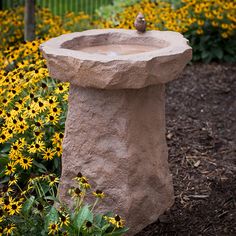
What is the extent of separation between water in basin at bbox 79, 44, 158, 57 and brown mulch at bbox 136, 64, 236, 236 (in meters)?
1.08

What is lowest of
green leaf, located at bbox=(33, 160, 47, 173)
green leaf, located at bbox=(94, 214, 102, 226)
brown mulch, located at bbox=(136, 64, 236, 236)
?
brown mulch, located at bbox=(136, 64, 236, 236)

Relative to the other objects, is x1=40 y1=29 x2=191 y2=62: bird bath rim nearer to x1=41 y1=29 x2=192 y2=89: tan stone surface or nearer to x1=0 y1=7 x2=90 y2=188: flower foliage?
x1=41 y1=29 x2=192 y2=89: tan stone surface

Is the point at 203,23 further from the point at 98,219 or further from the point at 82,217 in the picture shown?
the point at 82,217

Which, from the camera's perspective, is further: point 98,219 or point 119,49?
point 119,49

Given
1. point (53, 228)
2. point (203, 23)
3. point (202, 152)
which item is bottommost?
point (202, 152)

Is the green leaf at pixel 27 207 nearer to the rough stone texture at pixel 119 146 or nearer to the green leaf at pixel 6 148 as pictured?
the rough stone texture at pixel 119 146

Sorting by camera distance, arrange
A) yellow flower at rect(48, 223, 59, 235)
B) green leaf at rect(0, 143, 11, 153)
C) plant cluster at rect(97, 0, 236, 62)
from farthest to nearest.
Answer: plant cluster at rect(97, 0, 236, 62)
green leaf at rect(0, 143, 11, 153)
yellow flower at rect(48, 223, 59, 235)

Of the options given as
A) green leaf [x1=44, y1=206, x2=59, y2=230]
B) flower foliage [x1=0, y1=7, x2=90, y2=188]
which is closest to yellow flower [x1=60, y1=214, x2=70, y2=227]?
green leaf [x1=44, y1=206, x2=59, y2=230]

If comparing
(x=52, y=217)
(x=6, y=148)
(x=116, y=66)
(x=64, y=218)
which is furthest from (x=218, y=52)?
(x=64, y=218)

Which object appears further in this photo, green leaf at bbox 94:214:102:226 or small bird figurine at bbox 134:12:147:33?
small bird figurine at bbox 134:12:147:33

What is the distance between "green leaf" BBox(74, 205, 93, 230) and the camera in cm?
298

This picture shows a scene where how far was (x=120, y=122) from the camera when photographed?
3137 millimetres

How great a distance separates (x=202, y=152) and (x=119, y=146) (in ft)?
5.19

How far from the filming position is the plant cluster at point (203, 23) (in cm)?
661
